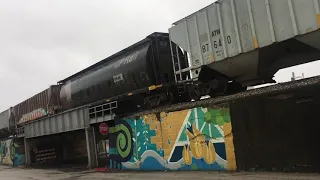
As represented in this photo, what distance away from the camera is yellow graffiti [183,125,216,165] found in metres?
12.0

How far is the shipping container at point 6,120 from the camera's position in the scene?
3679cm

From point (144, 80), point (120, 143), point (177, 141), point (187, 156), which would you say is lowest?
point (187, 156)

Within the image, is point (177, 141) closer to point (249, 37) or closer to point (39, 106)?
point (249, 37)

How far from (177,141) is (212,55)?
383 cm

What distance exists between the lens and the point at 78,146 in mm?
32531

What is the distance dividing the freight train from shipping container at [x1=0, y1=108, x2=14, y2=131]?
20.5m

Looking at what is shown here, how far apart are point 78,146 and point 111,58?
16170 millimetres

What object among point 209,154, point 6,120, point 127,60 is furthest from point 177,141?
point 6,120

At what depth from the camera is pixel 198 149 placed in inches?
496

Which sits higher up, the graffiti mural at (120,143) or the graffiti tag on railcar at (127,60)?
the graffiti tag on railcar at (127,60)

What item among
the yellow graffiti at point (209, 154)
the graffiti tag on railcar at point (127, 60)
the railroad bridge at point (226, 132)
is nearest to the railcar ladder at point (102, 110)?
the railroad bridge at point (226, 132)

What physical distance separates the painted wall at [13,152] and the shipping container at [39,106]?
2.33 m

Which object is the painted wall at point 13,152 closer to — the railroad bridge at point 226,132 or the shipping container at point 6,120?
the shipping container at point 6,120

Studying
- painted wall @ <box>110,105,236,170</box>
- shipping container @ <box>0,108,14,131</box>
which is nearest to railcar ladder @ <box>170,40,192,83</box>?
painted wall @ <box>110,105,236,170</box>
